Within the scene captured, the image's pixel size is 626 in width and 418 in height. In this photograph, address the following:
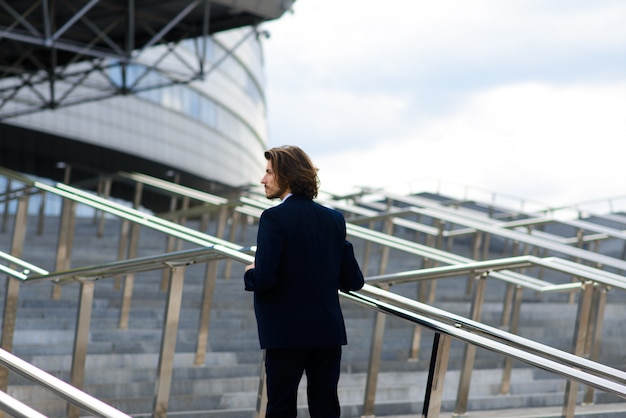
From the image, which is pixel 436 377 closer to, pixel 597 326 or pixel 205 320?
pixel 597 326

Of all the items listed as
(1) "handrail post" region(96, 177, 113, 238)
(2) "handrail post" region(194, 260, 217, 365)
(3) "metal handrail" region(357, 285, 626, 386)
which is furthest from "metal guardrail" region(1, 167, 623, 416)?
(1) "handrail post" region(96, 177, 113, 238)

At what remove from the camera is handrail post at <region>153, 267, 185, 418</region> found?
14.5 feet

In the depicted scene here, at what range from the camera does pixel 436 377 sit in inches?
150

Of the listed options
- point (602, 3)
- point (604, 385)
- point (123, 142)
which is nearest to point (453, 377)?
point (604, 385)

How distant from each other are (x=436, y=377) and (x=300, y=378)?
28.2 inches

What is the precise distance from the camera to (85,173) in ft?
97.3

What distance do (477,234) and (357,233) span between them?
118 inches

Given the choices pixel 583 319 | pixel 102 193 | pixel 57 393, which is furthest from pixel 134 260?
pixel 102 193

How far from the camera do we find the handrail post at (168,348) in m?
4.43

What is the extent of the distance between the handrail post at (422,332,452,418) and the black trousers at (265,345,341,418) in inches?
19.9

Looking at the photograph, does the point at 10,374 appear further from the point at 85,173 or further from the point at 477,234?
the point at 85,173

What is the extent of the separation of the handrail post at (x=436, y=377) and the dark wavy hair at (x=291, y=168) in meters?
0.92

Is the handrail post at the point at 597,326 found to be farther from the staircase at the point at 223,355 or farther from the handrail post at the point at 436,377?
the handrail post at the point at 436,377

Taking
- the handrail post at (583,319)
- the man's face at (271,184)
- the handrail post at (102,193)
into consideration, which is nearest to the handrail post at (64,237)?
the handrail post at (102,193)
